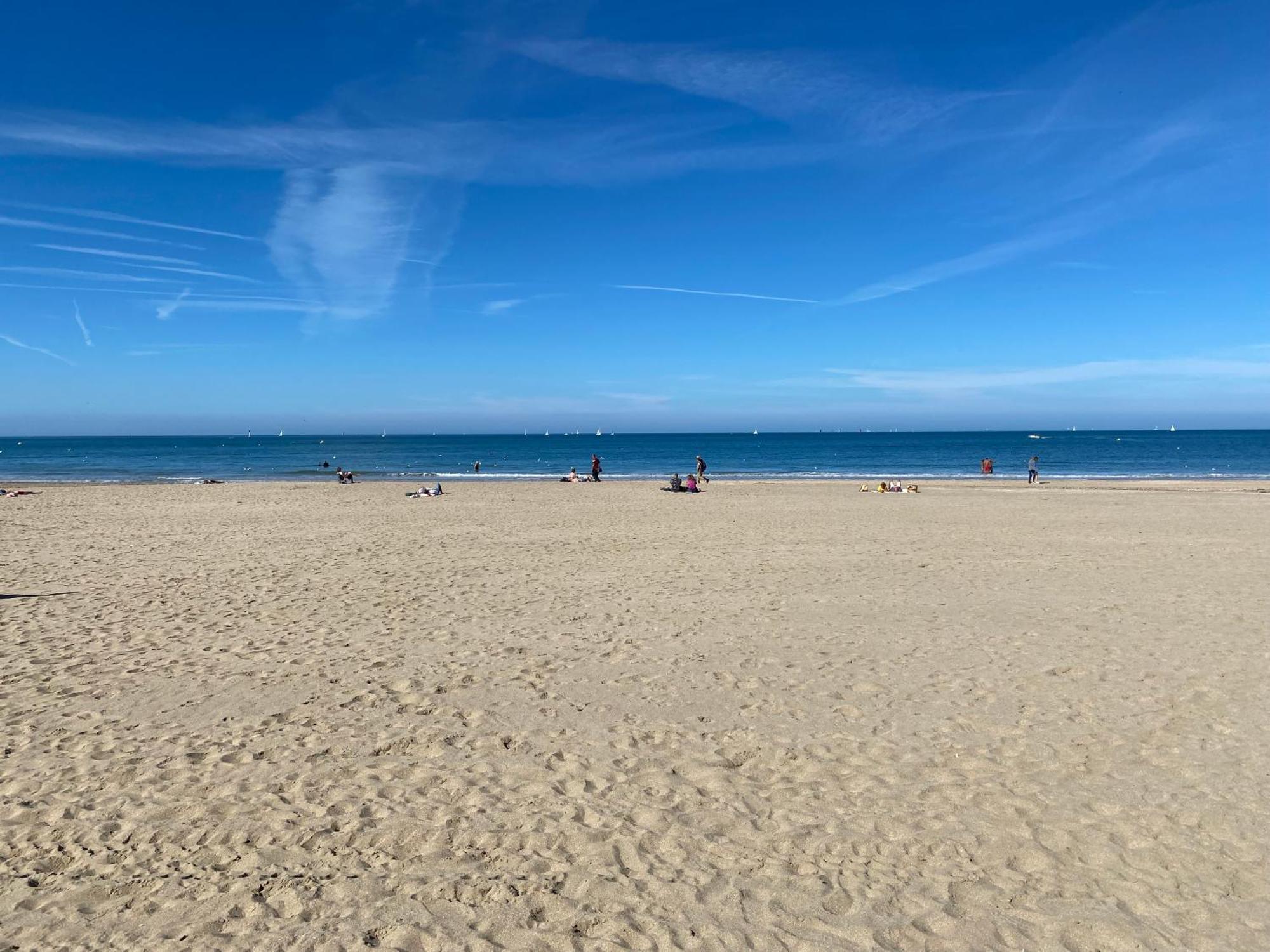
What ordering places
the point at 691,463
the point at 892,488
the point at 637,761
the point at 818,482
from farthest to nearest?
the point at 691,463 → the point at 818,482 → the point at 892,488 → the point at 637,761

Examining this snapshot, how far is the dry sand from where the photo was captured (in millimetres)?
4289

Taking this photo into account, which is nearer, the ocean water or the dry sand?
the dry sand

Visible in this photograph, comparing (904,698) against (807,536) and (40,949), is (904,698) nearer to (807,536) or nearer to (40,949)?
(40,949)

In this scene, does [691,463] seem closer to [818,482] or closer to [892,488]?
[818,482]

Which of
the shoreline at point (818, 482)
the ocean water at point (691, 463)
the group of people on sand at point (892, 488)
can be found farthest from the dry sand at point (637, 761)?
the ocean water at point (691, 463)

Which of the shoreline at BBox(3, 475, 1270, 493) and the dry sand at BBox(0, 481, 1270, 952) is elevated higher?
the dry sand at BBox(0, 481, 1270, 952)

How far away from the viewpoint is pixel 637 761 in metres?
6.21

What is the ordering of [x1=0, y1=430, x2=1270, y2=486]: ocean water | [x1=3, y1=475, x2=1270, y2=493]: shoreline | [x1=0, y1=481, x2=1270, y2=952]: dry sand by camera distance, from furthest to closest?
[x1=0, y1=430, x2=1270, y2=486]: ocean water < [x1=3, y1=475, x2=1270, y2=493]: shoreline < [x1=0, y1=481, x2=1270, y2=952]: dry sand

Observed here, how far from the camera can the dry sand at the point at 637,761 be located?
4.29 metres

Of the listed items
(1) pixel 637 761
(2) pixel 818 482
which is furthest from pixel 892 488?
(1) pixel 637 761

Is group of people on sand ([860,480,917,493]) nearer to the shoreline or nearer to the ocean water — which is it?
the shoreline

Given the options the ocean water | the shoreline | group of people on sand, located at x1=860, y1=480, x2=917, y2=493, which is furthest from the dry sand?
the ocean water

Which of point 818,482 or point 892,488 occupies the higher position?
point 892,488

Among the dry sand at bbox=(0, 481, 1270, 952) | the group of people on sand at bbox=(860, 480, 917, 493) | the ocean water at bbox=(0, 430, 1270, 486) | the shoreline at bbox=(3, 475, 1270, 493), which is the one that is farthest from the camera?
the ocean water at bbox=(0, 430, 1270, 486)
